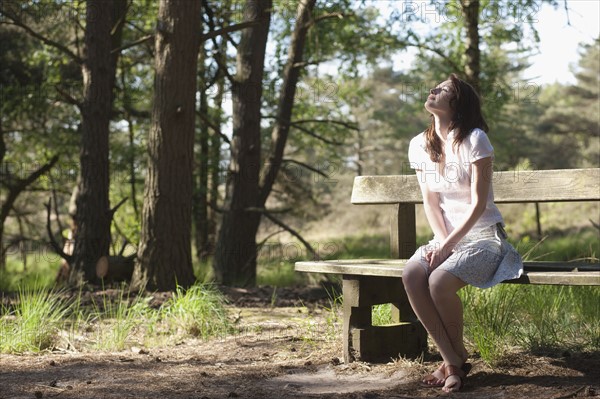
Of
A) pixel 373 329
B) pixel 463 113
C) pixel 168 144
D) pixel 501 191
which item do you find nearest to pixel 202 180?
pixel 168 144

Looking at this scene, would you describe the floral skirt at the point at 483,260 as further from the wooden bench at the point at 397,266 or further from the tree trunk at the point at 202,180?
the tree trunk at the point at 202,180

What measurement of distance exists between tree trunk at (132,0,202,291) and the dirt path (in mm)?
2105

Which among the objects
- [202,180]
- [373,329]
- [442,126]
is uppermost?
[202,180]

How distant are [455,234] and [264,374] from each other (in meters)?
1.39

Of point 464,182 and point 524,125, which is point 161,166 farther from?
point 524,125

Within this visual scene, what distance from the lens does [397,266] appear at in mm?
4141

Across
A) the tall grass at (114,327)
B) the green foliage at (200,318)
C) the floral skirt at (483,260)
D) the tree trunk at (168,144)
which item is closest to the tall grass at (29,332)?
the tall grass at (114,327)

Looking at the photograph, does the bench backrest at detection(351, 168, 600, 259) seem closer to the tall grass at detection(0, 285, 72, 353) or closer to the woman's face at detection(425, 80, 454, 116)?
the woman's face at detection(425, 80, 454, 116)

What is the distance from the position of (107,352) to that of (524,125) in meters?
36.2

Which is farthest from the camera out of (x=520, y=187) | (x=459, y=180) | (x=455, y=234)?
(x=520, y=187)

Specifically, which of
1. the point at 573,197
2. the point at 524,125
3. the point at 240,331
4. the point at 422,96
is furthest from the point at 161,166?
the point at 524,125

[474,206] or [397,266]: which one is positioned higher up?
[474,206]

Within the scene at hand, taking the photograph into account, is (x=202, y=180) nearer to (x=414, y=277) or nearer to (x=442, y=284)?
(x=414, y=277)

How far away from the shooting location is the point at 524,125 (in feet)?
126
